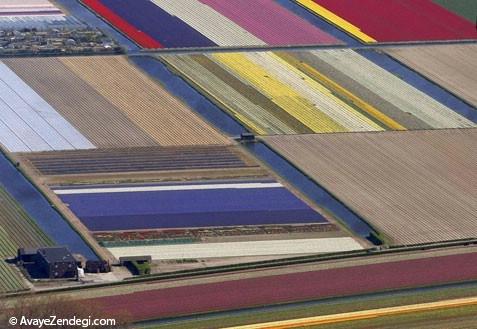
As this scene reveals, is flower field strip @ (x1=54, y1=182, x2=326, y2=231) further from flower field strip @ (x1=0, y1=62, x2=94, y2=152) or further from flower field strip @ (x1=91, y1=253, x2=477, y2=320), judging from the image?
flower field strip @ (x1=91, y1=253, x2=477, y2=320)

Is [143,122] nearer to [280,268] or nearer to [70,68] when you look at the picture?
[70,68]

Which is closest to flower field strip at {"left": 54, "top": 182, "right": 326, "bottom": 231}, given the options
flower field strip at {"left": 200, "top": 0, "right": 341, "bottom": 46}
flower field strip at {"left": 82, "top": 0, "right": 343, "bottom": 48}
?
flower field strip at {"left": 82, "top": 0, "right": 343, "bottom": 48}

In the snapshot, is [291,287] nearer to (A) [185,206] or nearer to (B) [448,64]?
(A) [185,206]

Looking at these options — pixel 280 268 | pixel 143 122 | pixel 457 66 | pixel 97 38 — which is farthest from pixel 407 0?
pixel 280 268

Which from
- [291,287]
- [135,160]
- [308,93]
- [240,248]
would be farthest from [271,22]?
[291,287]

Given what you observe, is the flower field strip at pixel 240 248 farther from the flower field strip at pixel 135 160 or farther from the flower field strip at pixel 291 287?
the flower field strip at pixel 135 160

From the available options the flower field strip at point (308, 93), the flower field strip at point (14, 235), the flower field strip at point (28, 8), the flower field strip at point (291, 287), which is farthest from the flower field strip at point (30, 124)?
the flower field strip at point (291, 287)
